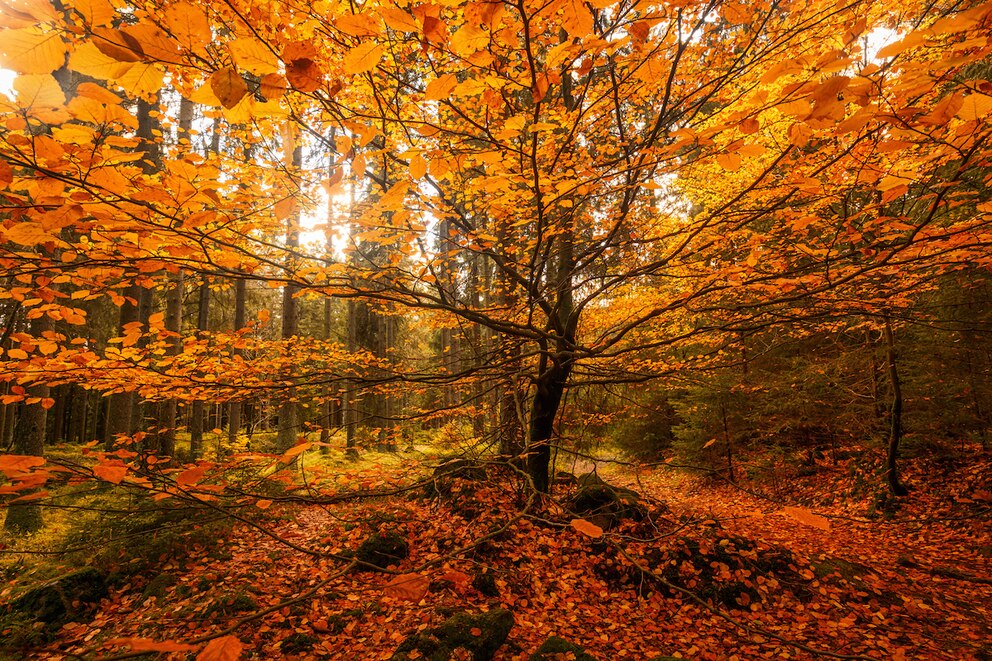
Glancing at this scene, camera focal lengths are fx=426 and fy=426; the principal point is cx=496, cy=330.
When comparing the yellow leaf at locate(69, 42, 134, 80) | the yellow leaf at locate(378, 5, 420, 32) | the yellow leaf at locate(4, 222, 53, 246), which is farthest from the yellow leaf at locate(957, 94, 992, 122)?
the yellow leaf at locate(4, 222, 53, 246)

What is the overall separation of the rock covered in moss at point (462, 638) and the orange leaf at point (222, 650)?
3.07 metres

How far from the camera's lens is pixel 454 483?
6.46 m

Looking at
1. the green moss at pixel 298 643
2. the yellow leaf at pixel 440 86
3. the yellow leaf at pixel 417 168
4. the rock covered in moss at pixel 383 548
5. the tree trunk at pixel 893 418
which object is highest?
the yellow leaf at pixel 440 86

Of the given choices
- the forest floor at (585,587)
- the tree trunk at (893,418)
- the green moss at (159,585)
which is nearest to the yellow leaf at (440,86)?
the forest floor at (585,587)

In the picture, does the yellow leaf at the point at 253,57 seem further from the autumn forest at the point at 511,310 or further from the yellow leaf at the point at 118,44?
the yellow leaf at the point at 118,44

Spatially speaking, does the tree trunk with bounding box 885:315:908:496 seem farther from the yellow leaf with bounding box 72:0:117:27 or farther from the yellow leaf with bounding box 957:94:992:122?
the yellow leaf with bounding box 72:0:117:27

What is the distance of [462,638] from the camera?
147 inches

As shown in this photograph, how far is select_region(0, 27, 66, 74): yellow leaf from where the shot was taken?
3.92ft

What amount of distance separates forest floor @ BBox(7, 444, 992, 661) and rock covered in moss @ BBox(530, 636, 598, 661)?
0.93 ft

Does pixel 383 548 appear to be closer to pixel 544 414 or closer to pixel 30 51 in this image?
pixel 544 414

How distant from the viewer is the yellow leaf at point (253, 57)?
1.34 metres

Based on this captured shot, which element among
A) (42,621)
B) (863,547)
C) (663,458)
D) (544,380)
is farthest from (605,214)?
(663,458)

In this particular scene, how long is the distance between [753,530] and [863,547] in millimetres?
1360

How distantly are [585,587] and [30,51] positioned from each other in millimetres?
5799
